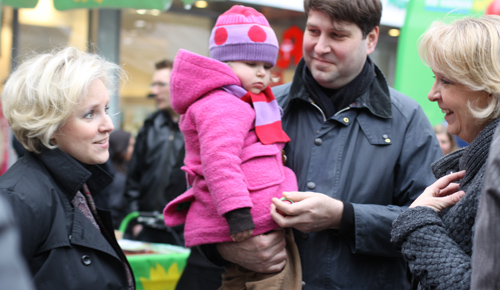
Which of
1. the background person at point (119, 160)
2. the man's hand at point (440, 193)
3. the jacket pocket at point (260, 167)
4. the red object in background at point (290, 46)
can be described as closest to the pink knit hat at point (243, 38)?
the jacket pocket at point (260, 167)

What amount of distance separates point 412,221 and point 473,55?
24.5 inches

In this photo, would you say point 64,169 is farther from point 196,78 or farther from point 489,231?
point 489,231

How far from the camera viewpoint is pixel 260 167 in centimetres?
240

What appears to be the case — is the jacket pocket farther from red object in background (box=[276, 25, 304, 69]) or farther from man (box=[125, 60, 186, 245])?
red object in background (box=[276, 25, 304, 69])

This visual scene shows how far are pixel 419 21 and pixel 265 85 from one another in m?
2.87

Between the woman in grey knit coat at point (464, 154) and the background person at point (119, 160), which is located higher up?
the woman in grey knit coat at point (464, 154)

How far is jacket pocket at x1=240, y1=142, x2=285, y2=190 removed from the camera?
2.38 m

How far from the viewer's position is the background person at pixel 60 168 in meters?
2.02

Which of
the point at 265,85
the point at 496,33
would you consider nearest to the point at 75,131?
the point at 265,85

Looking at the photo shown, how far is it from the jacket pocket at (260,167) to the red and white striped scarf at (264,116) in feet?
0.14

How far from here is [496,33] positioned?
1.89 m

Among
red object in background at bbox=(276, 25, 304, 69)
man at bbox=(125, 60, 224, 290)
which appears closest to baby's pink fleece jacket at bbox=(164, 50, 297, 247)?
man at bbox=(125, 60, 224, 290)

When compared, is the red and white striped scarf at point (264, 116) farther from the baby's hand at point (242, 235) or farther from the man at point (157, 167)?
the man at point (157, 167)

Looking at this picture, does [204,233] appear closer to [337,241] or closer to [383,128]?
[337,241]
